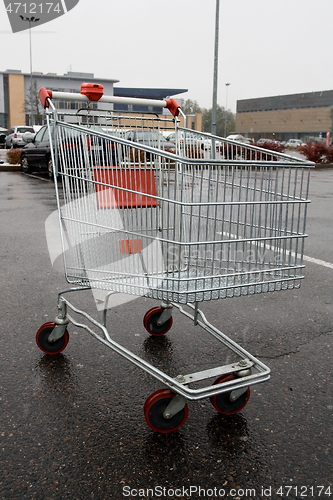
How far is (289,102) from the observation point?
83.4 metres

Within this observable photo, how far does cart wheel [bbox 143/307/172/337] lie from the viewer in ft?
10.6

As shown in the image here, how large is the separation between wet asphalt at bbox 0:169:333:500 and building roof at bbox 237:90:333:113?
82171 millimetres

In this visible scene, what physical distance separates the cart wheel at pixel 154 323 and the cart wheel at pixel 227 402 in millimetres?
949

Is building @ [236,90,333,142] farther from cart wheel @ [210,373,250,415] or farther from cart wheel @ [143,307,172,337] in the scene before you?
cart wheel @ [210,373,250,415]

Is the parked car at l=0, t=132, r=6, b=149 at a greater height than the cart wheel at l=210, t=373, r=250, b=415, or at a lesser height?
greater

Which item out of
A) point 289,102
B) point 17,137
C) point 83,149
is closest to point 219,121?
point 289,102

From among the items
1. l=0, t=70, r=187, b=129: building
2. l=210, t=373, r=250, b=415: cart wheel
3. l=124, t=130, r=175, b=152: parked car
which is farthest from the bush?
l=0, t=70, r=187, b=129: building

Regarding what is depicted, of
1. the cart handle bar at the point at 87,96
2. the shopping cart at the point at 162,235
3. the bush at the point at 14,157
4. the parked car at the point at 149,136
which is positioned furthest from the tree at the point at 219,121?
the shopping cart at the point at 162,235

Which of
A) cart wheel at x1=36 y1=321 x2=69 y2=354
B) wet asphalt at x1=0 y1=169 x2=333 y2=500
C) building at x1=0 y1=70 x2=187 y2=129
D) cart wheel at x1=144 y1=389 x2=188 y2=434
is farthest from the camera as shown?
building at x1=0 y1=70 x2=187 y2=129

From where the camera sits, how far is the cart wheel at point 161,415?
2.18 metres

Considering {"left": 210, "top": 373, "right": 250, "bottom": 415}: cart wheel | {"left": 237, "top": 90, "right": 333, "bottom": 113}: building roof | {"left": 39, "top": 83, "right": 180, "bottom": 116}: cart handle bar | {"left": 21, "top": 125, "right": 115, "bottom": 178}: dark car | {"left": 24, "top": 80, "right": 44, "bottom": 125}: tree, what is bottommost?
{"left": 210, "top": 373, "right": 250, "bottom": 415}: cart wheel

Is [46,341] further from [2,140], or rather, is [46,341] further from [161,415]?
[2,140]

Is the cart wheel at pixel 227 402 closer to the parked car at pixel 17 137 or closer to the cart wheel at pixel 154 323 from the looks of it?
the cart wheel at pixel 154 323

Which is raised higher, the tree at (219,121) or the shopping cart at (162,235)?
the tree at (219,121)
